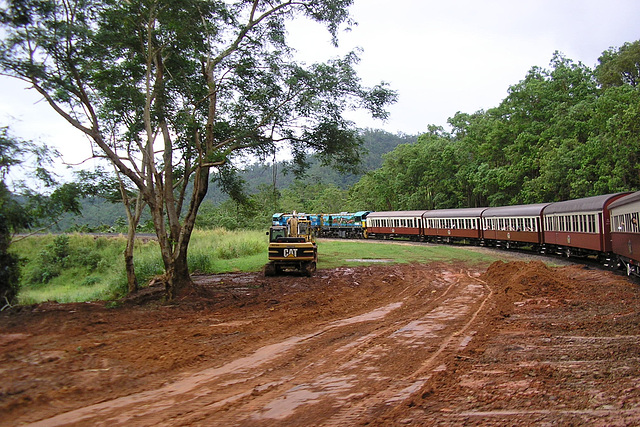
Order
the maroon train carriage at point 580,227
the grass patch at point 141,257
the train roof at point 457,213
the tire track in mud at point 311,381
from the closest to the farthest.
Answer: the tire track in mud at point 311,381 < the maroon train carriage at point 580,227 < the grass patch at point 141,257 < the train roof at point 457,213

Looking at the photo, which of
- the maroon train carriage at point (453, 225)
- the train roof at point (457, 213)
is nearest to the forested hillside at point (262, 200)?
the train roof at point (457, 213)

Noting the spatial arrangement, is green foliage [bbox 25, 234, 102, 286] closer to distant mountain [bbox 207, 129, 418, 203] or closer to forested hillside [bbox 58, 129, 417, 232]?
forested hillside [bbox 58, 129, 417, 232]

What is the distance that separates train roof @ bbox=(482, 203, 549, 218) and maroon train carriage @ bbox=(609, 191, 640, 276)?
400 inches

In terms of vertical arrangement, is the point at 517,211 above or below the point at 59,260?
above

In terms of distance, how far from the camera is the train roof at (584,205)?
60.3 ft

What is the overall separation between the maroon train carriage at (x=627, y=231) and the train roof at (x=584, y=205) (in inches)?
41.2

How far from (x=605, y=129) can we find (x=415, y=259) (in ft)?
56.6

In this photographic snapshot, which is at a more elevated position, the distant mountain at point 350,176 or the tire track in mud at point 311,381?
the distant mountain at point 350,176

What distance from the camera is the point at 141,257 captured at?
2430 cm

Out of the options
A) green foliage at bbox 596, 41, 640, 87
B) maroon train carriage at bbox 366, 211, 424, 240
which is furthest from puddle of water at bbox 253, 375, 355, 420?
green foliage at bbox 596, 41, 640, 87

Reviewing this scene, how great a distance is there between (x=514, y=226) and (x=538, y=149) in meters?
11.8

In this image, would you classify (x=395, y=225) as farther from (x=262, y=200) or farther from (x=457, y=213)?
(x=262, y=200)

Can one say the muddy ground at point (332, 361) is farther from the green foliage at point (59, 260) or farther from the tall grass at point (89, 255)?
the green foliage at point (59, 260)

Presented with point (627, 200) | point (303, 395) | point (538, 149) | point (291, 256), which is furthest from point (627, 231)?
point (538, 149)
